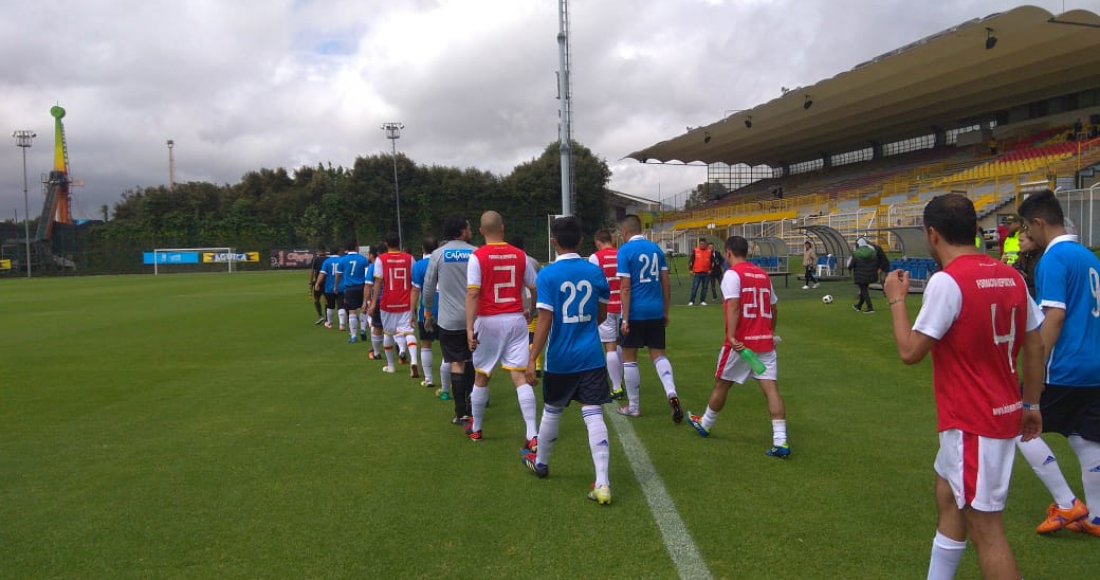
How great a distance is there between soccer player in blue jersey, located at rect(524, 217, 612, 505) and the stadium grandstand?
1639 cm

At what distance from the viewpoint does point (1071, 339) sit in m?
3.64

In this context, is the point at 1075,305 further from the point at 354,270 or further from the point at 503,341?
the point at 354,270

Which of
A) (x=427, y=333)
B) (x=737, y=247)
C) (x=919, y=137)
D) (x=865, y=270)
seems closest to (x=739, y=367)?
(x=737, y=247)

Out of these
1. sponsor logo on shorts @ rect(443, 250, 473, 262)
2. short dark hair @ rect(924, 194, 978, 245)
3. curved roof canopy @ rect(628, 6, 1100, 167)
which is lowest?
sponsor logo on shorts @ rect(443, 250, 473, 262)

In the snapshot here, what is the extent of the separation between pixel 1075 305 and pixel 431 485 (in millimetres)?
4133

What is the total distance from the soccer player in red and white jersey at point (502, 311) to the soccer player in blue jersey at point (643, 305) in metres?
1.19

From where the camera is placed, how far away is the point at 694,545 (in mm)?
3775

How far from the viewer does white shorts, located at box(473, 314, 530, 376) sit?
219 inches

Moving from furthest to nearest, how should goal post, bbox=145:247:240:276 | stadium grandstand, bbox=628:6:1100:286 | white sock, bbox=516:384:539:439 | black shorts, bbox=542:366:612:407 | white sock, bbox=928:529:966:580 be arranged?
goal post, bbox=145:247:240:276, stadium grandstand, bbox=628:6:1100:286, white sock, bbox=516:384:539:439, black shorts, bbox=542:366:612:407, white sock, bbox=928:529:966:580

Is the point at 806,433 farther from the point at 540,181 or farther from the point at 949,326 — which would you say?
the point at 540,181

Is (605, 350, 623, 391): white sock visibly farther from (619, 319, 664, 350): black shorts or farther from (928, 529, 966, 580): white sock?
(928, 529, 966, 580): white sock

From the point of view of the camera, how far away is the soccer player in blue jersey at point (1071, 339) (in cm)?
357

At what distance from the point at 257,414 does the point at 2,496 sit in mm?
2585

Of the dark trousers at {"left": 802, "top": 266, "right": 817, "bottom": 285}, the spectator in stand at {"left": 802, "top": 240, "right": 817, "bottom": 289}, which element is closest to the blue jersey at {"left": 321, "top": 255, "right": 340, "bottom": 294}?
the spectator in stand at {"left": 802, "top": 240, "right": 817, "bottom": 289}
